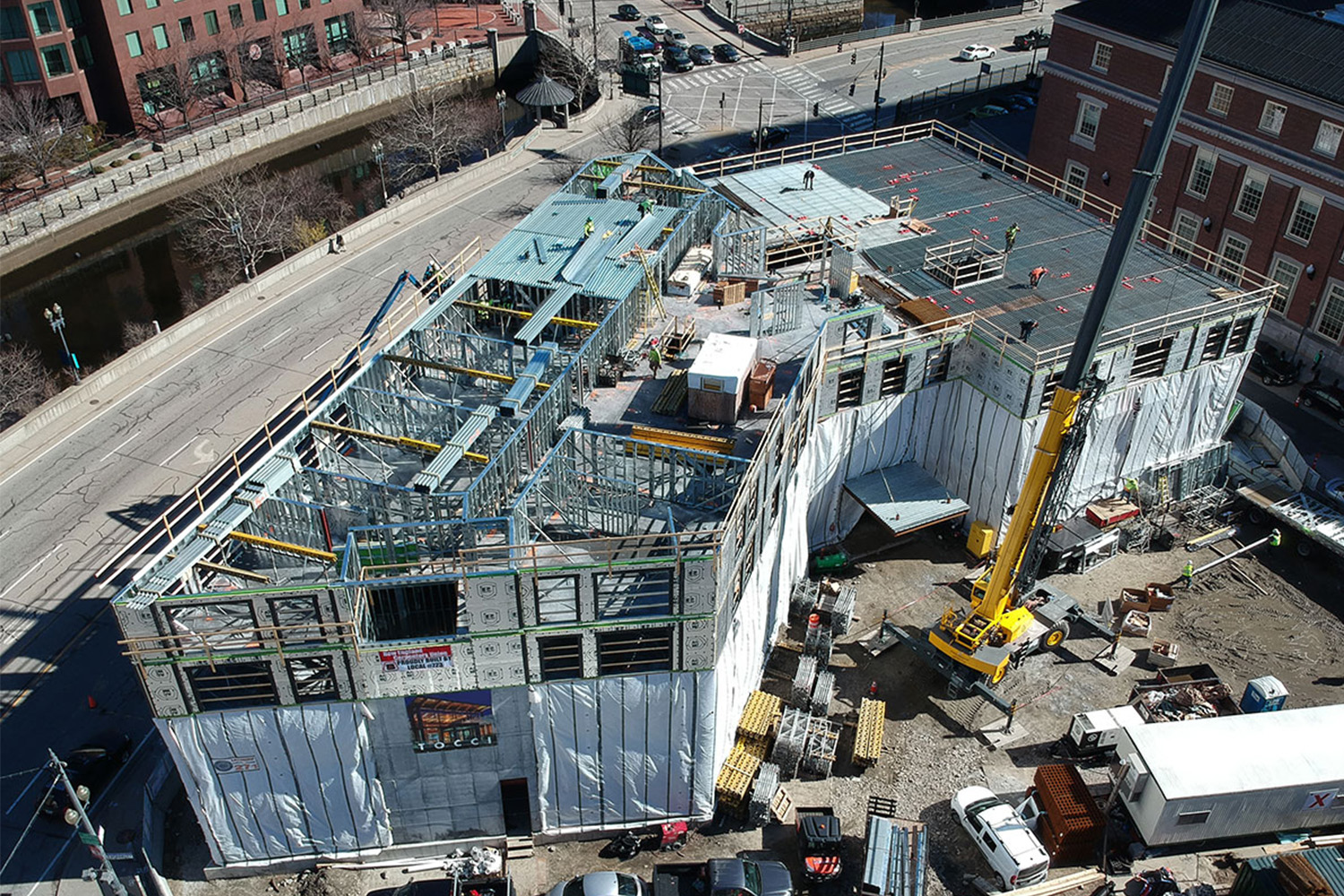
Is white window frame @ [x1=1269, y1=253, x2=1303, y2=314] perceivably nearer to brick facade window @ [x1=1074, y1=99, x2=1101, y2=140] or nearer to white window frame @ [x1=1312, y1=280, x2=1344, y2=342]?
white window frame @ [x1=1312, y1=280, x2=1344, y2=342]

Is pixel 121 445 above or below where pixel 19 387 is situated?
below

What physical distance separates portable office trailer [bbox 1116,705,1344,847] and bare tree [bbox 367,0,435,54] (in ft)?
317

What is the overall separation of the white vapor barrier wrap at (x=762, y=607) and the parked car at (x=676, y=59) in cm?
6969

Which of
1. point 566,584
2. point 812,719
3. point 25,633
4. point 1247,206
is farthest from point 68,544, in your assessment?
point 1247,206

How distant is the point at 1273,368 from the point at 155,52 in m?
90.3

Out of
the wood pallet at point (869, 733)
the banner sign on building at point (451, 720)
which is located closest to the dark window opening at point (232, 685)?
the banner sign on building at point (451, 720)

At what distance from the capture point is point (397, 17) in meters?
106

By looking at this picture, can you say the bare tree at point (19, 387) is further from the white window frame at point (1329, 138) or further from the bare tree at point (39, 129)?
the white window frame at point (1329, 138)

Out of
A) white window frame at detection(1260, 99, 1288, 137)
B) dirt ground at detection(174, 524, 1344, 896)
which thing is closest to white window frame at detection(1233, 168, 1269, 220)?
white window frame at detection(1260, 99, 1288, 137)

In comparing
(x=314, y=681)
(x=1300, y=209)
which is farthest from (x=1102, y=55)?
(x=314, y=681)

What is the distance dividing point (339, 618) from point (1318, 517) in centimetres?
4403

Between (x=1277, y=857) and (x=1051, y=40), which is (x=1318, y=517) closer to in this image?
(x=1277, y=857)

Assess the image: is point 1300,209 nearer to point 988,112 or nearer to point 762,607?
point 988,112

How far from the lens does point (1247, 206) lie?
6322 cm
